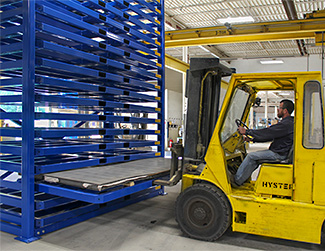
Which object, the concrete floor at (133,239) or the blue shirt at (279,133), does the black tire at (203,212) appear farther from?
the blue shirt at (279,133)

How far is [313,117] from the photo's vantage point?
12.3ft

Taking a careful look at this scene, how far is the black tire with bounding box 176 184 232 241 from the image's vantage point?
13.1 feet

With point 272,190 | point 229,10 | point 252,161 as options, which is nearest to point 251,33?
point 229,10

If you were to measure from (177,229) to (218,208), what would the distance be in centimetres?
93

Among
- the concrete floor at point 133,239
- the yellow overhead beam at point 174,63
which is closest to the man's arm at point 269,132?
the concrete floor at point 133,239

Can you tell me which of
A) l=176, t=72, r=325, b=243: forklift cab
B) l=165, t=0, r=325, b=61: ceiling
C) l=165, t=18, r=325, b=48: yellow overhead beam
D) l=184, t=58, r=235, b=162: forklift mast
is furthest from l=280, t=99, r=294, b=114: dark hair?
l=165, t=0, r=325, b=61: ceiling

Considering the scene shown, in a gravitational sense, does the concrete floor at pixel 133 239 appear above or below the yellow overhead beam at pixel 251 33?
below

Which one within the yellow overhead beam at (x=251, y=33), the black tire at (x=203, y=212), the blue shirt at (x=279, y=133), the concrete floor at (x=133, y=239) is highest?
the yellow overhead beam at (x=251, y=33)

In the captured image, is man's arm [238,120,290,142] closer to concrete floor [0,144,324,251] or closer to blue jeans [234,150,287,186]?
blue jeans [234,150,287,186]

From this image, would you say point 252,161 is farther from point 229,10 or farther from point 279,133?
Result: point 229,10

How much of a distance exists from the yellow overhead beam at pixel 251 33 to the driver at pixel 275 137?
21.3 ft

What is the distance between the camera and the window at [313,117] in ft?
12.1

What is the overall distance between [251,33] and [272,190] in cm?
Result: 777

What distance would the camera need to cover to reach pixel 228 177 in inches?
164
